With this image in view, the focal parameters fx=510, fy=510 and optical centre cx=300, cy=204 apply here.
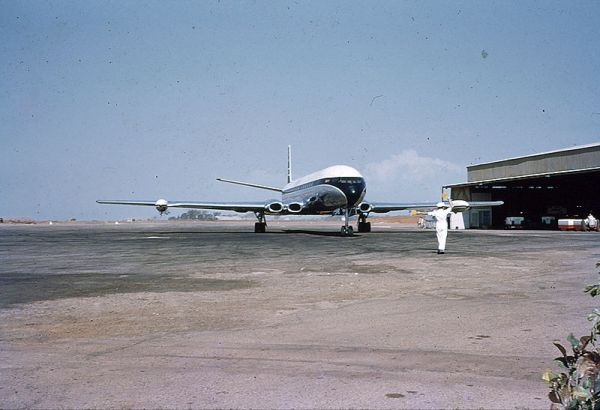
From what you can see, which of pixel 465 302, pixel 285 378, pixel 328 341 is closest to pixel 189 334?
pixel 328 341

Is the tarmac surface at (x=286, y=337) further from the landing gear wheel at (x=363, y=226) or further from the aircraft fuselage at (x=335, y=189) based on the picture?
the landing gear wheel at (x=363, y=226)

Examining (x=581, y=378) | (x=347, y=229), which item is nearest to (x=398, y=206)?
Result: (x=347, y=229)

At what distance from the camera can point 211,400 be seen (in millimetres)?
4113

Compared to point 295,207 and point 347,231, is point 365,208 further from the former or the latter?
point 347,231

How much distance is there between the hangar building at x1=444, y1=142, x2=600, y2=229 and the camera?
43.3 m

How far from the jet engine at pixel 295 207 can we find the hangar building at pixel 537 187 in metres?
23.7

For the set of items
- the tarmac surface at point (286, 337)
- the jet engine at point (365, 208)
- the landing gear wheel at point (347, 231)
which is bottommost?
the tarmac surface at point (286, 337)

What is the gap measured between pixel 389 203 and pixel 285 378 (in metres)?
36.3

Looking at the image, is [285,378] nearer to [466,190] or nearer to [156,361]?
[156,361]

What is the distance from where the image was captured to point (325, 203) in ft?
108

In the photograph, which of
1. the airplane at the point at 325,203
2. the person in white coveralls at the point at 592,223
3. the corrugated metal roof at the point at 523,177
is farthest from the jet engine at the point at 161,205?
the person in white coveralls at the point at 592,223

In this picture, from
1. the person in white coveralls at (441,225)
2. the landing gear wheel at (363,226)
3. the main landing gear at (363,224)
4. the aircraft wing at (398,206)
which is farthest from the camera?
the aircraft wing at (398,206)

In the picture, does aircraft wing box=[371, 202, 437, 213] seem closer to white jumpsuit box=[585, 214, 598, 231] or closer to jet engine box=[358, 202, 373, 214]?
jet engine box=[358, 202, 373, 214]

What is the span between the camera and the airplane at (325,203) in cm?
3192
